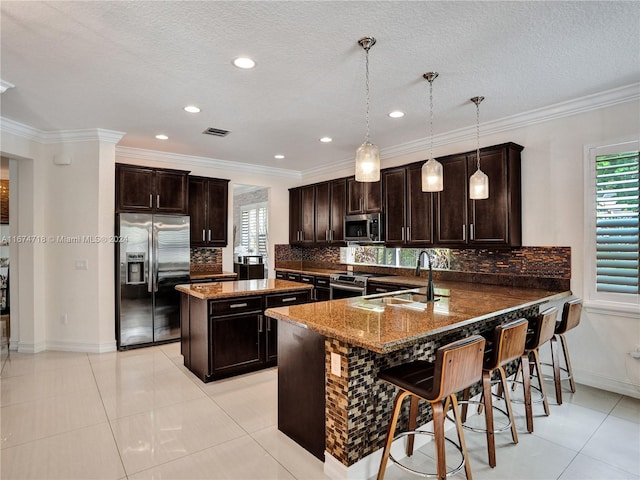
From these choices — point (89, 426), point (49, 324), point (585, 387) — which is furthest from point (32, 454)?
point (585, 387)

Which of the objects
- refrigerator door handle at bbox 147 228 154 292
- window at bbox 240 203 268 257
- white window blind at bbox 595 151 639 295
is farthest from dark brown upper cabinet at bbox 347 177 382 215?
window at bbox 240 203 268 257

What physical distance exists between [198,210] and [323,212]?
201cm

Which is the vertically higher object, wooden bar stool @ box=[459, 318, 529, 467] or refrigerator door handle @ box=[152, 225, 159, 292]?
refrigerator door handle @ box=[152, 225, 159, 292]

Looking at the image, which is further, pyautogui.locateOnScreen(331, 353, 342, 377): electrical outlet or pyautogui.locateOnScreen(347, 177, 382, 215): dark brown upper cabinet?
pyautogui.locateOnScreen(347, 177, 382, 215): dark brown upper cabinet

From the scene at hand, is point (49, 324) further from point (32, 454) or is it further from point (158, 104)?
point (158, 104)

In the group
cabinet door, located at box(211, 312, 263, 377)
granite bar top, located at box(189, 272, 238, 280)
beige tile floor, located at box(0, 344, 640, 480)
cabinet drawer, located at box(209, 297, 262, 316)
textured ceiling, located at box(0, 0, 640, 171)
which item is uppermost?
textured ceiling, located at box(0, 0, 640, 171)

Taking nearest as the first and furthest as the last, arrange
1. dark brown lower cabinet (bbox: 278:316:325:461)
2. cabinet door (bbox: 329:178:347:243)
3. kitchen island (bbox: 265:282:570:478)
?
kitchen island (bbox: 265:282:570:478), dark brown lower cabinet (bbox: 278:316:325:461), cabinet door (bbox: 329:178:347:243)

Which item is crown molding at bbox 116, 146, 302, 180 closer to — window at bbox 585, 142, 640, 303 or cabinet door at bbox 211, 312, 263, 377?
cabinet door at bbox 211, 312, 263, 377

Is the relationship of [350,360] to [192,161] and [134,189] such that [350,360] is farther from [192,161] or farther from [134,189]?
[192,161]

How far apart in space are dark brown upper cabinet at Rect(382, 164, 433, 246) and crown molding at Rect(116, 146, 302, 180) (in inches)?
95.3

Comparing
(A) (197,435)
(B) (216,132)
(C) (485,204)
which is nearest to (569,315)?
(C) (485,204)

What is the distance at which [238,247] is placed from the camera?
937 cm

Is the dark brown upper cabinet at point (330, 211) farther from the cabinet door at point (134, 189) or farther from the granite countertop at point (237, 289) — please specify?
the cabinet door at point (134, 189)

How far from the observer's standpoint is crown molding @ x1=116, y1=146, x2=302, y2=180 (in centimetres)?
526
